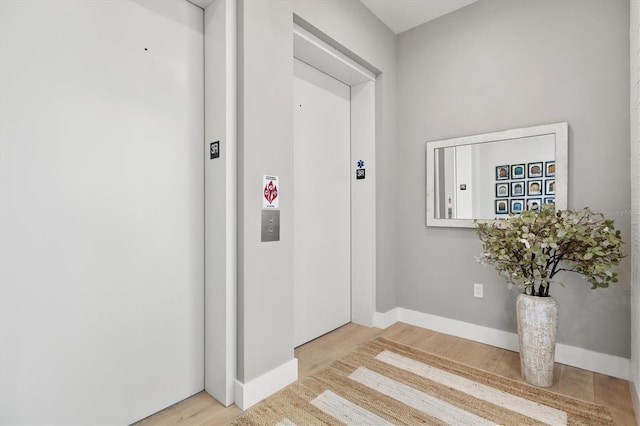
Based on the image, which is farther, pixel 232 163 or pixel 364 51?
pixel 364 51

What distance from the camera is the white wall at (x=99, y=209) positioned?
4.25ft

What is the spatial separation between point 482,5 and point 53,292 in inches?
133

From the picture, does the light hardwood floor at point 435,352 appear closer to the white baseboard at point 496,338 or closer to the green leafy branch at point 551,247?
the white baseboard at point 496,338

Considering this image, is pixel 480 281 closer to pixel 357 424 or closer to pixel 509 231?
pixel 509 231

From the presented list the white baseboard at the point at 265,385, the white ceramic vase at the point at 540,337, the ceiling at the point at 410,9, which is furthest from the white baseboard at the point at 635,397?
the ceiling at the point at 410,9

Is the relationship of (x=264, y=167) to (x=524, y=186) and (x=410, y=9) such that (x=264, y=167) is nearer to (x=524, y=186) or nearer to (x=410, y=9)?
(x=524, y=186)

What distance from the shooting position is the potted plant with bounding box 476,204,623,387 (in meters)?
1.79

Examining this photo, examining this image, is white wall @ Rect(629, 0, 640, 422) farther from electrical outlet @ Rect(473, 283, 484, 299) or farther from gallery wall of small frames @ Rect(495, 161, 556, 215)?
electrical outlet @ Rect(473, 283, 484, 299)

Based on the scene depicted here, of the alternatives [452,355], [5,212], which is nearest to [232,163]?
[5,212]

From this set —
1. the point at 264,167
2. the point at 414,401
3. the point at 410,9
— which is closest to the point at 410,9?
the point at 410,9

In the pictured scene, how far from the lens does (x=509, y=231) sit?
1.98m

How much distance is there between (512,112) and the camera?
8.01ft

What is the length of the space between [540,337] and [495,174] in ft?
3.91

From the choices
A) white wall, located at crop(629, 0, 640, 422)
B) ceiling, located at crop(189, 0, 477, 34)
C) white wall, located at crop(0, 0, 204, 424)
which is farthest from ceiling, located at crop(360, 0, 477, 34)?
white wall, located at crop(0, 0, 204, 424)
